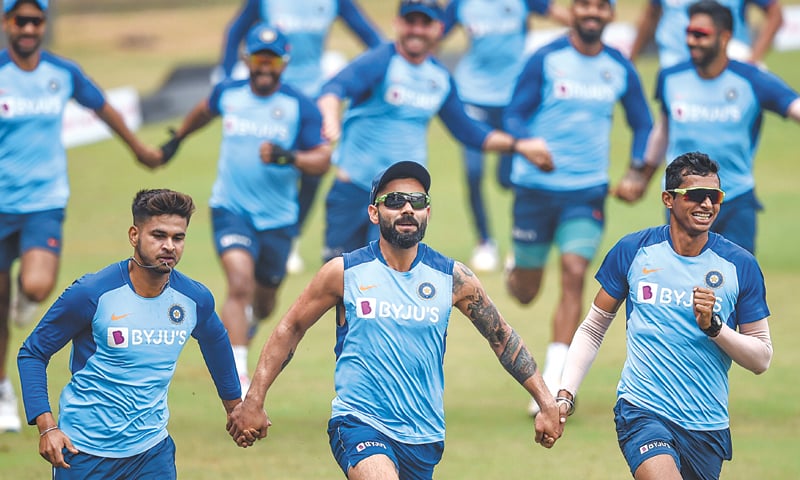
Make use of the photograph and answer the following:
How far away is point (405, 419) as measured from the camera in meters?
7.79

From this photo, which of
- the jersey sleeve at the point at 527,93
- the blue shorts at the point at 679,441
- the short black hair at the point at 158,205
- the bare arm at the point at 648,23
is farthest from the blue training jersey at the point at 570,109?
the short black hair at the point at 158,205

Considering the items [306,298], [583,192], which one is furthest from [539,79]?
[306,298]

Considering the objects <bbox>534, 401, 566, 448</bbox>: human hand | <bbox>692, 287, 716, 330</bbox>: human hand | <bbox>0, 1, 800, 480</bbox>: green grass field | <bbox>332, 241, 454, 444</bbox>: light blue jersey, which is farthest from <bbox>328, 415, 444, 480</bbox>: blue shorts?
<bbox>0, 1, 800, 480</bbox>: green grass field

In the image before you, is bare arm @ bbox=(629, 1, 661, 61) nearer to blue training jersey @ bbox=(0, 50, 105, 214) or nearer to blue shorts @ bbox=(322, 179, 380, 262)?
blue shorts @ bbox=(322, 179, 380, 262)

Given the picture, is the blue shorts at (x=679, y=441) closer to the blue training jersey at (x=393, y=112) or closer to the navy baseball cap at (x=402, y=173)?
the navy baseball cap at (x=402, y=173)

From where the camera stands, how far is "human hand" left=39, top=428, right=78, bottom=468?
726 centimetres

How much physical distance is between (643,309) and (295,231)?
480 cm

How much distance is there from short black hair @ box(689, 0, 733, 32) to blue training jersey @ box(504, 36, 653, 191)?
106 cm

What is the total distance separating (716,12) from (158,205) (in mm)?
5132

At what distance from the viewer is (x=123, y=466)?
7664 mm

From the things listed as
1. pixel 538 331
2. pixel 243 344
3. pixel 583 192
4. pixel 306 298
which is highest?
pixel 306 298

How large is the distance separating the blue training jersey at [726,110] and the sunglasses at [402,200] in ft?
14.1

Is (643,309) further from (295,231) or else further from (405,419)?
(295,231)

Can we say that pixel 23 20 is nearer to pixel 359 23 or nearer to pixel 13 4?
pixel 13 4
